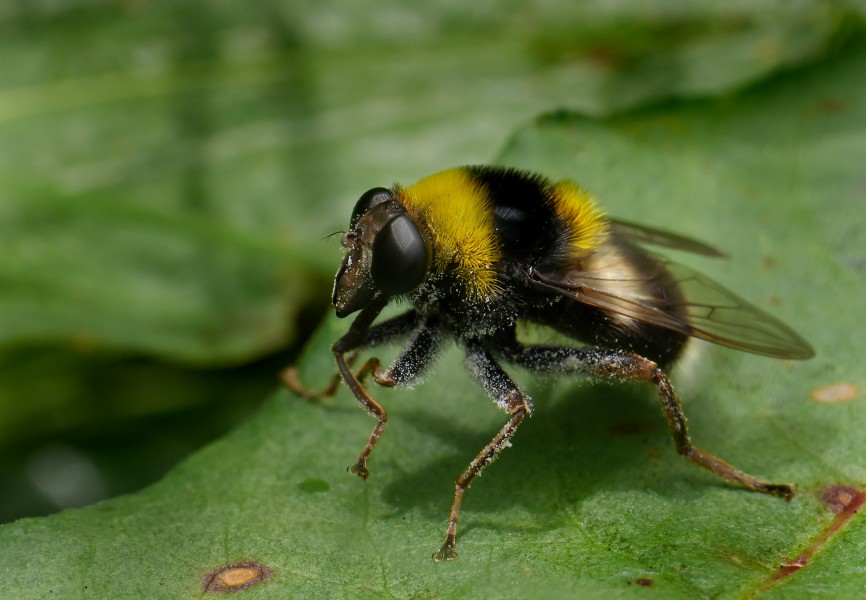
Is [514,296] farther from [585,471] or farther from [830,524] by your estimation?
[830,524]

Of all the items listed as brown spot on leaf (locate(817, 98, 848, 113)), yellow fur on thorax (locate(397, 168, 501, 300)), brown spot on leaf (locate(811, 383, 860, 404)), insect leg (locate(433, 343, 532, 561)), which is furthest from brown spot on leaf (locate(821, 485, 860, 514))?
brown spot on leaf (locate(817, 98, 848, 113))

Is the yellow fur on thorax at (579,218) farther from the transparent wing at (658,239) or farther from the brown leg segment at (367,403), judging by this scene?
the brown leg segment at (367,403)

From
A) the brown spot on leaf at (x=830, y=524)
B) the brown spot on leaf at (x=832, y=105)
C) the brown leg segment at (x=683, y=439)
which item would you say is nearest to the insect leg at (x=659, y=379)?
the brown leg segment at (x=683, y=439)

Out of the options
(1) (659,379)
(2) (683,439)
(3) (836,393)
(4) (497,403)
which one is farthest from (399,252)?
(3) (836,393)

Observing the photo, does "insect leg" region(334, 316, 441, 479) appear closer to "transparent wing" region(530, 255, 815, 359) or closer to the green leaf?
the green leaf

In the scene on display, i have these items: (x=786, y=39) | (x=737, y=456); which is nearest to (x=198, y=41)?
(x=786, y=39)

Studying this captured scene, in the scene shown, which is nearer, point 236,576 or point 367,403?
point 236,576
